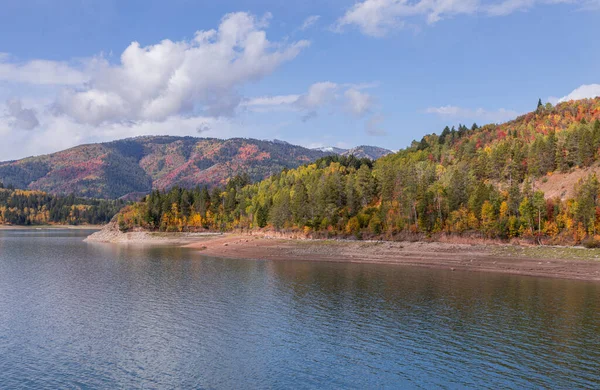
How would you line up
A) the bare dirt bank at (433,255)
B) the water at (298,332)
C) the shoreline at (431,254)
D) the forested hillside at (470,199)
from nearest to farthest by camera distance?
the water at (298,332), the bare dirt bank at (433,255), the shoreline at (431,254), the forested hillside at (470,199)

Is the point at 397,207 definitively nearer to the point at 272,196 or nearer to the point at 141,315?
the point at 272,196

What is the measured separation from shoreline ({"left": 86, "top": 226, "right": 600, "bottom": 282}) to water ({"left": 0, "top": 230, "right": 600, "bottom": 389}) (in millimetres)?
9617

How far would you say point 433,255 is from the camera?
106 metres

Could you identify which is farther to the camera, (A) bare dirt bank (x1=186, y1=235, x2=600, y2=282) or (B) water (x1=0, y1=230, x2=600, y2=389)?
(A) bare dirt bank (x1=186, y1=235, x2=600, y2=282)

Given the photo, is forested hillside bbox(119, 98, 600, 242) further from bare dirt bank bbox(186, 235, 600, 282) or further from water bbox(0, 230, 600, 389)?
water bbox(0, 230, 600, 389)

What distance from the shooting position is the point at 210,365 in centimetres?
3606

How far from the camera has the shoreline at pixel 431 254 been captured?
84.2 m

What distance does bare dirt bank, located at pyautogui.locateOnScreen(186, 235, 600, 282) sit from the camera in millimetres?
84062

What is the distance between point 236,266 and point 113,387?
65627 mm

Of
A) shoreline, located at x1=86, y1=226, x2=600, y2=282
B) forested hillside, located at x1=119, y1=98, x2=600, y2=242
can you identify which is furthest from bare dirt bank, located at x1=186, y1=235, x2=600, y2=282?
forested hillside, located at x1=119, y1=98, x2=600, y2=242

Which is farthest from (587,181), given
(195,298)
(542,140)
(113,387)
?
(113,387)

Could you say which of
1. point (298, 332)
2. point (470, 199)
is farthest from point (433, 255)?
point (298, 332)

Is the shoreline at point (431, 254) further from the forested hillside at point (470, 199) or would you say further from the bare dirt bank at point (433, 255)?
the forested hillside at point (470, 199)

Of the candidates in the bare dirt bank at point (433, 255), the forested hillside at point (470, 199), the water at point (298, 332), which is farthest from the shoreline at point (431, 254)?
the water at point (298, 332)
